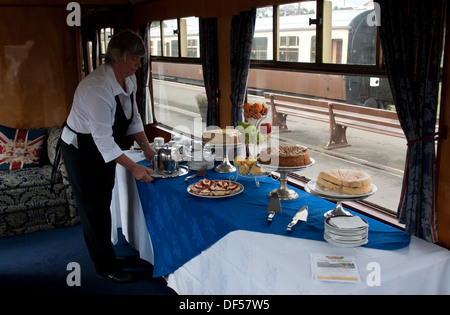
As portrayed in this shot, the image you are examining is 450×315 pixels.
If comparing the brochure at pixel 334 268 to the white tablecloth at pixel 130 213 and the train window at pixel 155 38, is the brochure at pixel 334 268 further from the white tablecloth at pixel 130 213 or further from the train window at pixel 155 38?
the train window at pixel 155 38

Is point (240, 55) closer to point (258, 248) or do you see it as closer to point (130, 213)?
point (130, 213)

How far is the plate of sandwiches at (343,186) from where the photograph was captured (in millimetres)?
2104

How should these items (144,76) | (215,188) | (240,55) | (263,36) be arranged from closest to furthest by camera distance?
(215,188), (240,55), (263,36), (144,76)

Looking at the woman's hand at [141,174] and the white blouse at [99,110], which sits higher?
the white blouse at [99,110]

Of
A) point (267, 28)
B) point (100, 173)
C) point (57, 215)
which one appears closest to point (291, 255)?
point (100, 173)

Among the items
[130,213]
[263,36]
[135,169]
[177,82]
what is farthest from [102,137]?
[177,82]

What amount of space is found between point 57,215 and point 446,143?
3588 millimetres

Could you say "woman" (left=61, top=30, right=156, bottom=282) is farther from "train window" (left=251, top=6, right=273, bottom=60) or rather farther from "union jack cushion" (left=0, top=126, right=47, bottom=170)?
"union jack cushion" (left=0, top=126, right=47, bottom=170)

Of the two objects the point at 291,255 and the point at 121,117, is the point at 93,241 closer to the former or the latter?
the point at 121,117

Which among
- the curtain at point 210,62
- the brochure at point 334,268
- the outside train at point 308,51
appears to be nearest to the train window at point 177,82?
the outside train at point 308,51

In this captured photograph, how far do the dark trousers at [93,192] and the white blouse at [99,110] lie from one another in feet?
0.36

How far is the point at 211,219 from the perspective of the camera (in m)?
2.36

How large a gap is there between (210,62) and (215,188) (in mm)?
1698

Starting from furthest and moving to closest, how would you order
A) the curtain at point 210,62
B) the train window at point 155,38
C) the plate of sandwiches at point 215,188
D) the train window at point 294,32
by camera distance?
the train window at point 155,38
the curtain at point 210,62
the train window at point 294,32
the plate of sandwiches at point 215,188
